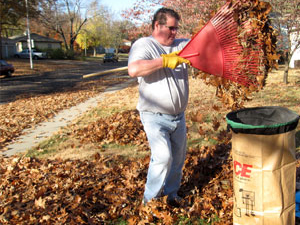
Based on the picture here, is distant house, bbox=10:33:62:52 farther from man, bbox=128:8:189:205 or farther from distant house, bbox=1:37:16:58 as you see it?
man, bbox=128:8:189:205

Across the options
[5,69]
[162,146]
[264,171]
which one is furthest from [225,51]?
[5,69]

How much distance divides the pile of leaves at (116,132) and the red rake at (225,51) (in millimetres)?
2652

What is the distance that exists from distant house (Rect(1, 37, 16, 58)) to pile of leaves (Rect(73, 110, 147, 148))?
4679cm

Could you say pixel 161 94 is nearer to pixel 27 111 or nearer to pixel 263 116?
pixel 263 116

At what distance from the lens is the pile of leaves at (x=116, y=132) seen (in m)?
5.77

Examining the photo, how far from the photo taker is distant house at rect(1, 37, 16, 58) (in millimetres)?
48562

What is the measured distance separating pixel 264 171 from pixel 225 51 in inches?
53.6

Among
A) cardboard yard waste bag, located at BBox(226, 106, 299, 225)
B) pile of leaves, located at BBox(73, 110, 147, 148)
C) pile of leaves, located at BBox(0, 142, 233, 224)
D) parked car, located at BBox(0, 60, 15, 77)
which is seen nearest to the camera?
cardboard yard waste bag, located at BBox(226, 106, 299, 225)

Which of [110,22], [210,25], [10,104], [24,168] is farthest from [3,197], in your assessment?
[110,22]

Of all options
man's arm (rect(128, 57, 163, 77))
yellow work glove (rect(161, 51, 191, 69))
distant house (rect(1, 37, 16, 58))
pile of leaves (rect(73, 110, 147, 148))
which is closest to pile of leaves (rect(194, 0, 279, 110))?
yellow work glove (rect(161, 51, 191, 69))

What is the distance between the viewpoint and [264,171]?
2305mm

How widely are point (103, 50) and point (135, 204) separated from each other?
82995mm

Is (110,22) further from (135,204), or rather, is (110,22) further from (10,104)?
(135,204)

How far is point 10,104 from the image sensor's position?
1138 centimetres
